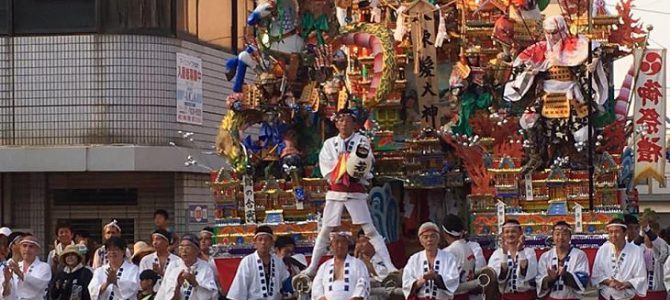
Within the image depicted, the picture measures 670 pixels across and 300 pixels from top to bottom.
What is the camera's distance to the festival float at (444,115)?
50.0 feet

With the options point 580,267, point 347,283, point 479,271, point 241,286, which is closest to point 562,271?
point 580,267

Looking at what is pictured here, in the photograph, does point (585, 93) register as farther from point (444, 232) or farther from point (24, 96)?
point (24, 96)

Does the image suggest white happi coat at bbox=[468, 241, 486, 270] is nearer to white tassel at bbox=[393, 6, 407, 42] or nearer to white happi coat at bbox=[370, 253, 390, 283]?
white happi coat at bbox=[370, 253, 390, 283]

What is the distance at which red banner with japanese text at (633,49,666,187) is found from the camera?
623 inches

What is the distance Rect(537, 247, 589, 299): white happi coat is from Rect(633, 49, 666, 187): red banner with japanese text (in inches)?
114

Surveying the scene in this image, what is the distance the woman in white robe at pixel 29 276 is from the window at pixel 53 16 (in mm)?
6572

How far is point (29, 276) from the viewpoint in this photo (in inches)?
532

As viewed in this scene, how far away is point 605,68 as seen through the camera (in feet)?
51.6

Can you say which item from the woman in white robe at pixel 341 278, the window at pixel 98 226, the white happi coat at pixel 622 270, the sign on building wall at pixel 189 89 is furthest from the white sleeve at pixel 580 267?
the window at pixel 98 226

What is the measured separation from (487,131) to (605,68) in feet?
5.09

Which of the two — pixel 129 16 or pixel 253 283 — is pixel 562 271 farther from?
pixel 129 16

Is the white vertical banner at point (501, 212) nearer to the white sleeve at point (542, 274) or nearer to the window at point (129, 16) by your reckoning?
the white sleeve at point (542, 274)

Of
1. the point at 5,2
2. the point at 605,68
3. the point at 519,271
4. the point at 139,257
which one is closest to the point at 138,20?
the point at 5,2

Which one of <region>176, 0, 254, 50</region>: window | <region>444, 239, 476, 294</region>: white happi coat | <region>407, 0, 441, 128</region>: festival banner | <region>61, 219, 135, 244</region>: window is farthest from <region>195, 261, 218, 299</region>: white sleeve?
<region>176, 0, 254, 50</region>: window
